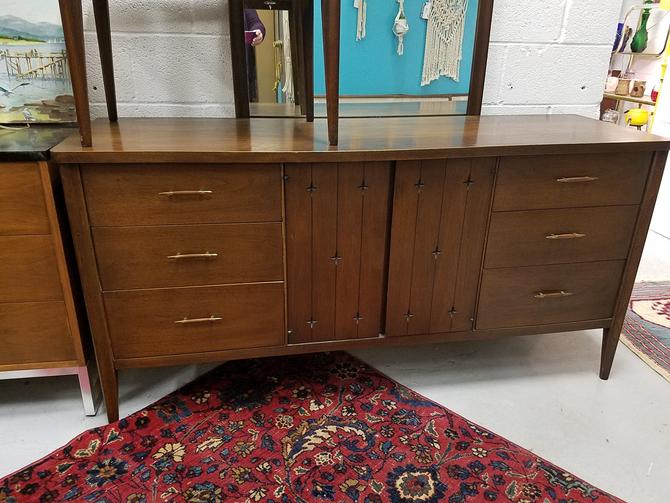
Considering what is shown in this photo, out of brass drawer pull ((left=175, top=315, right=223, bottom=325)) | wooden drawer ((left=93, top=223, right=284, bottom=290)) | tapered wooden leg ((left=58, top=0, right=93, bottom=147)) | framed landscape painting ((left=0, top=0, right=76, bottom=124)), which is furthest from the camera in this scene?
framed landscape painting ((left=0, top=0, right=76, bottom=124))

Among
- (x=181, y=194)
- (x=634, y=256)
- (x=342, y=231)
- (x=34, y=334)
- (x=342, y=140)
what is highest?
(x=342, y=140)

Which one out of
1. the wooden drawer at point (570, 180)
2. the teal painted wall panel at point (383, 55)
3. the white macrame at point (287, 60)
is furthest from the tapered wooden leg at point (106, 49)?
the wooden drawer at point (570, 180)

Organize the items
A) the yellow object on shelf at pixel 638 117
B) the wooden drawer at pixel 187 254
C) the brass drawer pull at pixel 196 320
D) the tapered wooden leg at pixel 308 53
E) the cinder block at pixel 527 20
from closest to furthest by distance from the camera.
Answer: the wooden drawer at pixel 187 254 < the brass drawer pull at pixel 196 320 < the tapered wooden leg at pixel 308 53 < the cinder block at pixel 527 20 < the yellow object on shelf at pixel 638 117

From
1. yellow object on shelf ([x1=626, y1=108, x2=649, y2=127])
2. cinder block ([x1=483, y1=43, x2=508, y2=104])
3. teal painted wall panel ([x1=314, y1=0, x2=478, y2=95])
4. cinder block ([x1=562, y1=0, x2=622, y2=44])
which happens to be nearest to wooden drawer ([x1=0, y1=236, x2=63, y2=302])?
teal painted wall panel ([x1=314, y1=0, x2=478, y2=95])

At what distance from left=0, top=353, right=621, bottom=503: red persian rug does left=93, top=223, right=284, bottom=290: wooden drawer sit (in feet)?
1.36

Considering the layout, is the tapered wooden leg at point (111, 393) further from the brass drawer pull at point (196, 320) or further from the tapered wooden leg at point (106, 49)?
the tapered wooden leg at point (106, 49)

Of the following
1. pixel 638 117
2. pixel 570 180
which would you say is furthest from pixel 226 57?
pixel 638 117

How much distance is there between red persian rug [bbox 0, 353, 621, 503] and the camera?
122 centimetres

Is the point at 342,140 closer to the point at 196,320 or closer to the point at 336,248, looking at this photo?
the point at 336,248

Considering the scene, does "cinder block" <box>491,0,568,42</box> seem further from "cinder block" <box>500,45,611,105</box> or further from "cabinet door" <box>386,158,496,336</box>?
"cabinet door" <box>386,158,496,336</box>

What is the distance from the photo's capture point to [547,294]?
153cm

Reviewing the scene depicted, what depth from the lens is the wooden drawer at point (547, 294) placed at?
150 cm

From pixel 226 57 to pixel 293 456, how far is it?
120 centimetres

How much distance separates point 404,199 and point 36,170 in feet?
2.90
